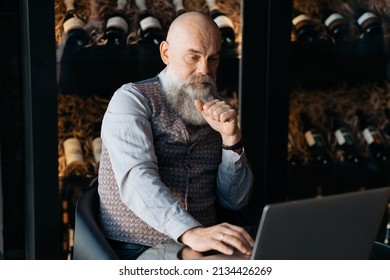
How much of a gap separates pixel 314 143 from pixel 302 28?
57 cm

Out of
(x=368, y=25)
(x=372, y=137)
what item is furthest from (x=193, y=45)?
(x=372, y=137)

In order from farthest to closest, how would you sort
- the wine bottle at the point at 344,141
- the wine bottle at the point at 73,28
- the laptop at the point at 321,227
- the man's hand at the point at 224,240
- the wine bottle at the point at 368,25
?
1. the wine bottle at the point at 344,141
2. the wine bottle at the point at 368,25
3. the wine bottle at the point at 73,28
4. the man's hand at the point at 224,240
5. the laptop at the point at 321,227

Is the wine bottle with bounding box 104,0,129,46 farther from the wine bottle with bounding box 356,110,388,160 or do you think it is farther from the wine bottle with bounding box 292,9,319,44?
the wine bottle with bounding box 356,110,388,160

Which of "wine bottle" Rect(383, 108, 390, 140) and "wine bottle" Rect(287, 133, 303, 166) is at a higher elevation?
"wine bottle" Rect(383, 108, 390, 140)

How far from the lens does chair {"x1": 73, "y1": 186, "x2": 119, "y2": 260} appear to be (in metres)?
2.10

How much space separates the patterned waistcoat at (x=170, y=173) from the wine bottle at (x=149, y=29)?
888mm

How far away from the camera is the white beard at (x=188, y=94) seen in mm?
2385

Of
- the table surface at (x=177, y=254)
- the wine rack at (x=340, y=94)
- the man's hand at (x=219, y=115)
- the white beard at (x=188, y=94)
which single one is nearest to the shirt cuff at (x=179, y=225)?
the table surface at (x=177, y=254)

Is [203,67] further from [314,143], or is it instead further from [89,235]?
[314,143]

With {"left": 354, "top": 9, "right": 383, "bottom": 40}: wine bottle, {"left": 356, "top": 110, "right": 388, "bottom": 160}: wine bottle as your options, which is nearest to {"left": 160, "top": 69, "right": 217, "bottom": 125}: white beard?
{"left": 354, "top": 9, "right": 383, "bottom": 40}: wine bottle

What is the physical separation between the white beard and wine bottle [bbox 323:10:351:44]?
55.2 inches

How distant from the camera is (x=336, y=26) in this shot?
365 centimetres

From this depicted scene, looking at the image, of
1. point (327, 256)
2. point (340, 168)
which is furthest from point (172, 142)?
point (340, 168)

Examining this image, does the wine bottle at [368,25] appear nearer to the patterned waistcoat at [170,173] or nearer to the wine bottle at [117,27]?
the wine bottle at [117,27]
